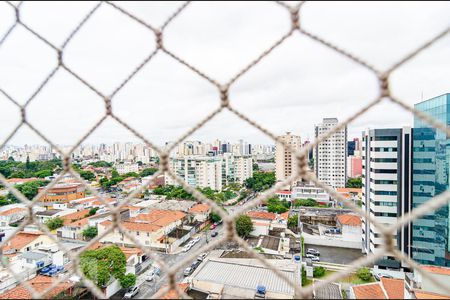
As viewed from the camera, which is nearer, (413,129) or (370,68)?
(370,68)

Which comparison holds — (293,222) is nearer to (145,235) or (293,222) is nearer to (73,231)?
(145,235)

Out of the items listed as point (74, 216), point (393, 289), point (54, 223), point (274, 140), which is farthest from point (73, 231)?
point (274, 140)

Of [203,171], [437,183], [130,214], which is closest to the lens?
[437,183]

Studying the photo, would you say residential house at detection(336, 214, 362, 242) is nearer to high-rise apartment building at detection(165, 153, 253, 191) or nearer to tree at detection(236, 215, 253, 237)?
tree at detection(236, 215, 253, 237)

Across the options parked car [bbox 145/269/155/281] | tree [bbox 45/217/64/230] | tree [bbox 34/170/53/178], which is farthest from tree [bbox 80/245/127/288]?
tree [bbox 34/170/53/178]

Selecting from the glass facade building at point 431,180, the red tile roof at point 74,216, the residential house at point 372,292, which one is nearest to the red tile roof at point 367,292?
the residential house at point 372,292

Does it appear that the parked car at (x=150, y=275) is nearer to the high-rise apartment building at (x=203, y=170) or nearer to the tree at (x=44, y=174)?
the high-rise apartment building at (x=203, y=170)

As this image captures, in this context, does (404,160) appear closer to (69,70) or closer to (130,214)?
(69,70)

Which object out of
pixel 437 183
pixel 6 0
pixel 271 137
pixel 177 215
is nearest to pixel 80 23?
pixel 6 0
